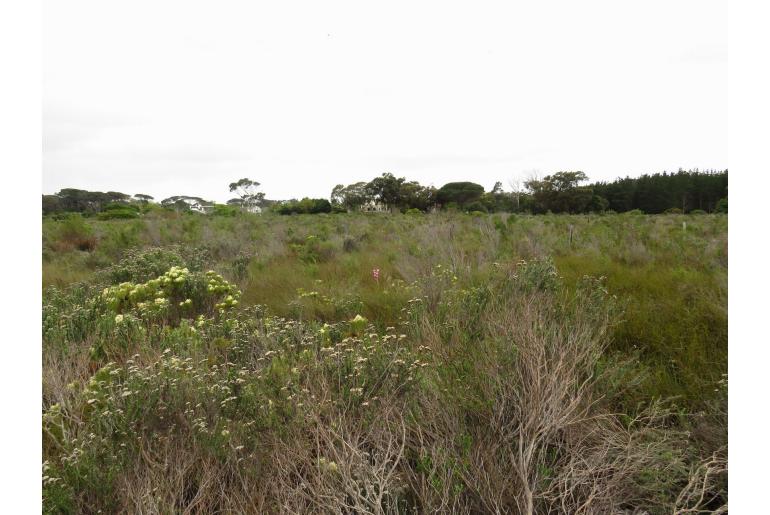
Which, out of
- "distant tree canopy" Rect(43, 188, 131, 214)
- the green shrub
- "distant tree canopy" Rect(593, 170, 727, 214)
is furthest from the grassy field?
"distant tree canopy" Rect(593, 170, 727, 214)

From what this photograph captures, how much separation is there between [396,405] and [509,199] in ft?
102

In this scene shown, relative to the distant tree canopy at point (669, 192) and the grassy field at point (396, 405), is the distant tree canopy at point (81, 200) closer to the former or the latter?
the grassy field at point (396, 405)

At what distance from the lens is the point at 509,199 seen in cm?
3141

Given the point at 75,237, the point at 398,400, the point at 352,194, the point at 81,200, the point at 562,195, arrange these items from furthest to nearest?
the point at 352,194 → the point at 81,200 → the point at 562,195 → the point at 75,237 → the point at 398,400

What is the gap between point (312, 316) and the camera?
488 centimetres

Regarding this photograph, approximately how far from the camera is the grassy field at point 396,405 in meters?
1.77

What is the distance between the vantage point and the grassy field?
1.77 m

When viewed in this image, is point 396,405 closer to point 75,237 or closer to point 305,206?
point 75,237

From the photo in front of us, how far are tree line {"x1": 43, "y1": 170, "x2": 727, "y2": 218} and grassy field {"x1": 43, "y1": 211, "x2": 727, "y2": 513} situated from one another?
17.7 m

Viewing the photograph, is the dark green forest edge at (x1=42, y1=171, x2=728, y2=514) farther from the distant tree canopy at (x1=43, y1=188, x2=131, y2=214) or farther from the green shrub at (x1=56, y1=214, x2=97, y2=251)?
the distant tree canopy at (x1=43, y1=188, x2=131, y2=214)

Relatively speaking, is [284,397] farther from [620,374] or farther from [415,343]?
[620,374]

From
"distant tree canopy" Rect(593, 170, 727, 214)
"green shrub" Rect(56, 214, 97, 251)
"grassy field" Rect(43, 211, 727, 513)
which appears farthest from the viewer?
"distant tree canopy" Rect(593, 170, 727, 214)

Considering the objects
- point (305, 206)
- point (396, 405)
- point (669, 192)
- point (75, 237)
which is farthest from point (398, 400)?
point (669, 192)

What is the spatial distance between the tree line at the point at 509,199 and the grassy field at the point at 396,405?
17.7 m
